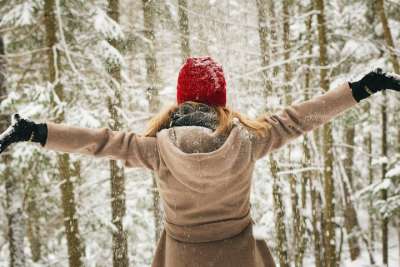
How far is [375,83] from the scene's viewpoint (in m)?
2.22

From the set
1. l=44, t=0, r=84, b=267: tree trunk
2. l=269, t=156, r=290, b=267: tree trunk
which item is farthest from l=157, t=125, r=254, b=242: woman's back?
l=269, t=156, r=290, b=267: tree trunk

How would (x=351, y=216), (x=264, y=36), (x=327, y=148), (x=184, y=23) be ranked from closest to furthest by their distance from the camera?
(x=184, y=23), (x=264, y=36), (x=327, y=148), (x=351, y=216)

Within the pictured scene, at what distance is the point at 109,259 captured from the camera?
46.8 feet

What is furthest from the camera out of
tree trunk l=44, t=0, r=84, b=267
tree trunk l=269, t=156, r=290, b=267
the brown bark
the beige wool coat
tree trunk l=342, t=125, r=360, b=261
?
tree trunk l=342, t=125, r=360, b=261

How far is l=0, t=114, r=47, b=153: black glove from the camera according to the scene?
6.12ft

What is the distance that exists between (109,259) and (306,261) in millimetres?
11629

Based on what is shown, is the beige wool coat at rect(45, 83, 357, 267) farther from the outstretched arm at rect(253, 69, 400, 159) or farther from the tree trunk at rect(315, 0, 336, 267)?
the tree trunk at rect(315, 0, 336, 267)

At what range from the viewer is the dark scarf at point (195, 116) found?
206cm

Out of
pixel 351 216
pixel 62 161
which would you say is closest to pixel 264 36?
pixel 62 161

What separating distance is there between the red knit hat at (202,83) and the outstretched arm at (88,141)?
0.33 metres

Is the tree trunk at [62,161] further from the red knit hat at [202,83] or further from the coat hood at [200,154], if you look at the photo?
the coat hood at [200,154]

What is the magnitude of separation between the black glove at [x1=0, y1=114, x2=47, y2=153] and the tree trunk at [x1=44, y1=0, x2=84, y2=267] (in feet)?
21.0

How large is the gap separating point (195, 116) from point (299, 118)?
60 centimetres

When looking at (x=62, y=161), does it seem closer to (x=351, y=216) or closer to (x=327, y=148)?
(x=327, y=148)
